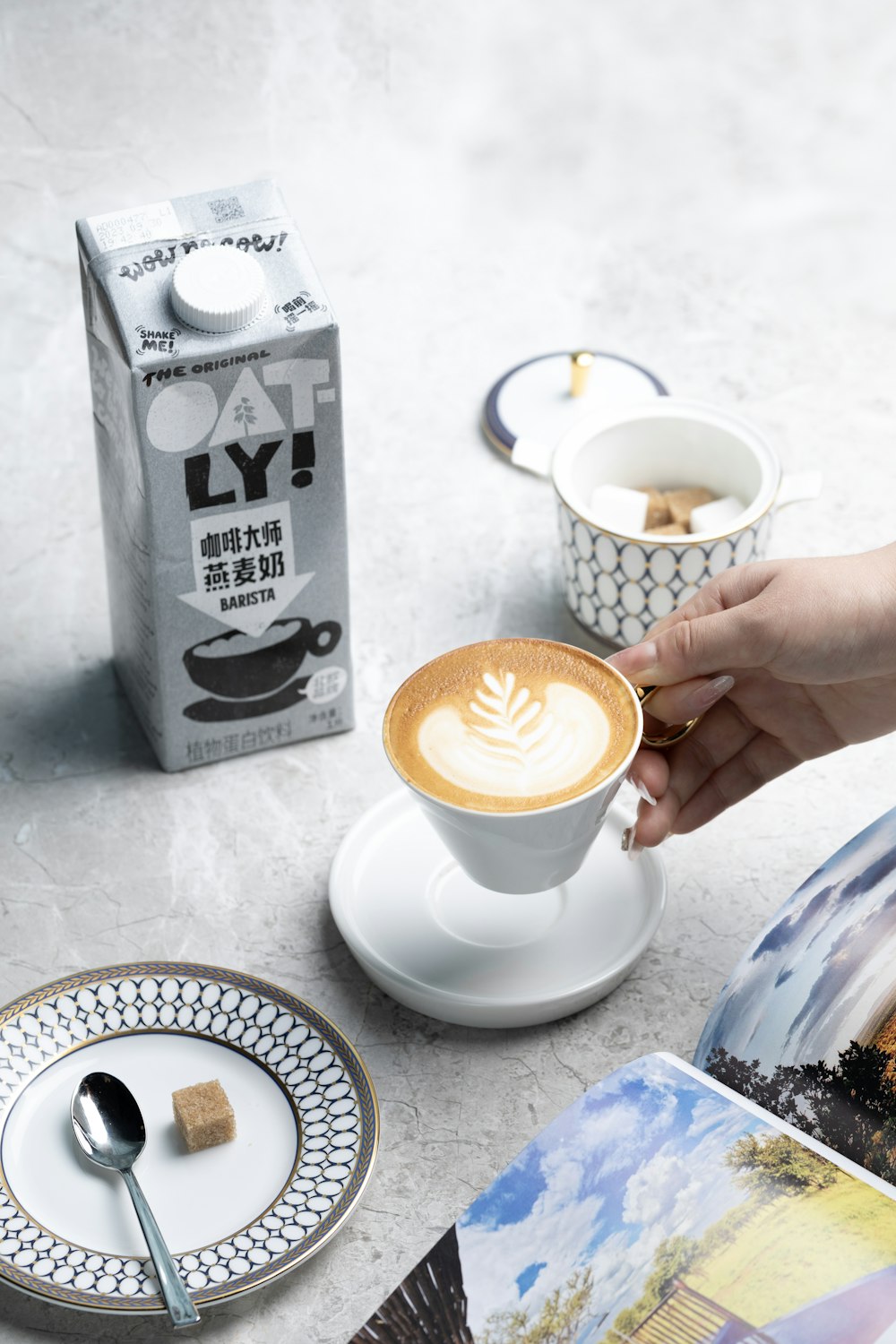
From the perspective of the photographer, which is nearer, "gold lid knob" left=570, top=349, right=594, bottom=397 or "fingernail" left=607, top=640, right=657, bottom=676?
"fingernail" left=607, top=640, right=657, bottom=676

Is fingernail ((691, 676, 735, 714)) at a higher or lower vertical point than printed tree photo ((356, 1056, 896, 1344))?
higher

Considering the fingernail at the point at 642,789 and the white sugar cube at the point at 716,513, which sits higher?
the white sugar cube at the point at 716,513

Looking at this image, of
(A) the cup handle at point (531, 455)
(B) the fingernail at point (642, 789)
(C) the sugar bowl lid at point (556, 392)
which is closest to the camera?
(B) the fingernail at point (642, 789)

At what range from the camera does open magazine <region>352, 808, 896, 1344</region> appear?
0.76 m

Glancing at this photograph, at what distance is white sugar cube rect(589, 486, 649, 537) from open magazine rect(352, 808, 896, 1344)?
0.43 m

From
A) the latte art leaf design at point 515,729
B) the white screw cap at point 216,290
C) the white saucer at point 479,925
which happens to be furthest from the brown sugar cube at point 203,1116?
the white screw cap at point 216,290

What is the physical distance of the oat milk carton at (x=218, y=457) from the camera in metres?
1.01

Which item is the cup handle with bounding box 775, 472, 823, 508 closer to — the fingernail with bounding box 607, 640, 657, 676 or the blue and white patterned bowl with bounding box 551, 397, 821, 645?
the blue and white patterned bowl with bounding box 551, 397, 821, 645

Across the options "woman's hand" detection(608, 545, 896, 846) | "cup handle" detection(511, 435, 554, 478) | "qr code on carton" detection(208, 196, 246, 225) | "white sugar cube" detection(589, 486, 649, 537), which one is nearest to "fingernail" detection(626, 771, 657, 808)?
"woman's hand" detection(608, 545, 896, 846)

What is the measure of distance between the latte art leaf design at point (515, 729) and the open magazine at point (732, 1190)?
181mm

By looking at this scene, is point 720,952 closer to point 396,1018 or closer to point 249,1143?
point 396,1018

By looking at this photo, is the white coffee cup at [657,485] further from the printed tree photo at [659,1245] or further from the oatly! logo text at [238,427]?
the printed tree photo at [659,1245]

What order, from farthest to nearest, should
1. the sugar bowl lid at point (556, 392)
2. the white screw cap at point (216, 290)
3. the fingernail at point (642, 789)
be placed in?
the sugar bowl lid at point (556, 392), the fingernail at point (642, 789), the white screw cap at point (216, 290)

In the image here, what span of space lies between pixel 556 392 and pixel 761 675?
1.92 feet
